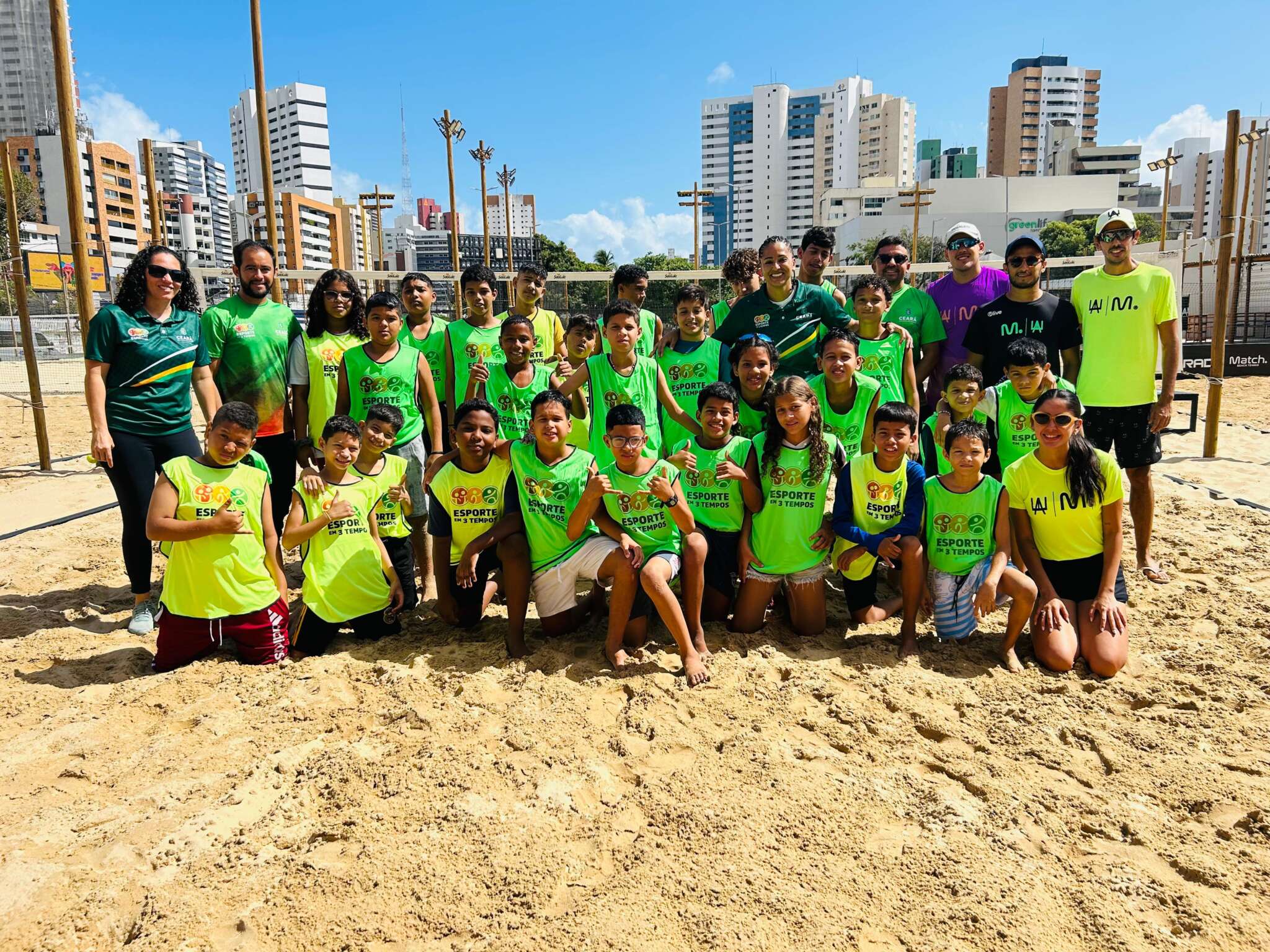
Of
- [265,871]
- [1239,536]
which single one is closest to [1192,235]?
[1239,536]

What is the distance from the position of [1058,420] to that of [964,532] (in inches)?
24.6

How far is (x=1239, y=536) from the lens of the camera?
16.4ft

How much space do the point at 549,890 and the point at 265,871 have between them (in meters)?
0.78

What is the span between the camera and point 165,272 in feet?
12.3

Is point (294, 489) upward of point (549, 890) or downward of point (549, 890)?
upward

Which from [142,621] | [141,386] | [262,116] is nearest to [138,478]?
[141,386]

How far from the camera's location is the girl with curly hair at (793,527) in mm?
3695

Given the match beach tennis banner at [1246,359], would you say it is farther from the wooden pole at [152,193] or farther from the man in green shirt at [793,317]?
the wooden pole at [152,193]

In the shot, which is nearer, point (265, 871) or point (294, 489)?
point (265, 871)

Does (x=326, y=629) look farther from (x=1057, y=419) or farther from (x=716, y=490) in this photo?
(x=1057, y=419)

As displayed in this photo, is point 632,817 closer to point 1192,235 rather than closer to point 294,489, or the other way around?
point 294,489

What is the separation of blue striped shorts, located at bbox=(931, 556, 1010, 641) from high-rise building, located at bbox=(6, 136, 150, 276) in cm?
7958

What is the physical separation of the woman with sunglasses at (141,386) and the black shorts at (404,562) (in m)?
1.06

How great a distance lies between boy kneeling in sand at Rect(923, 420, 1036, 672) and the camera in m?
3.53
